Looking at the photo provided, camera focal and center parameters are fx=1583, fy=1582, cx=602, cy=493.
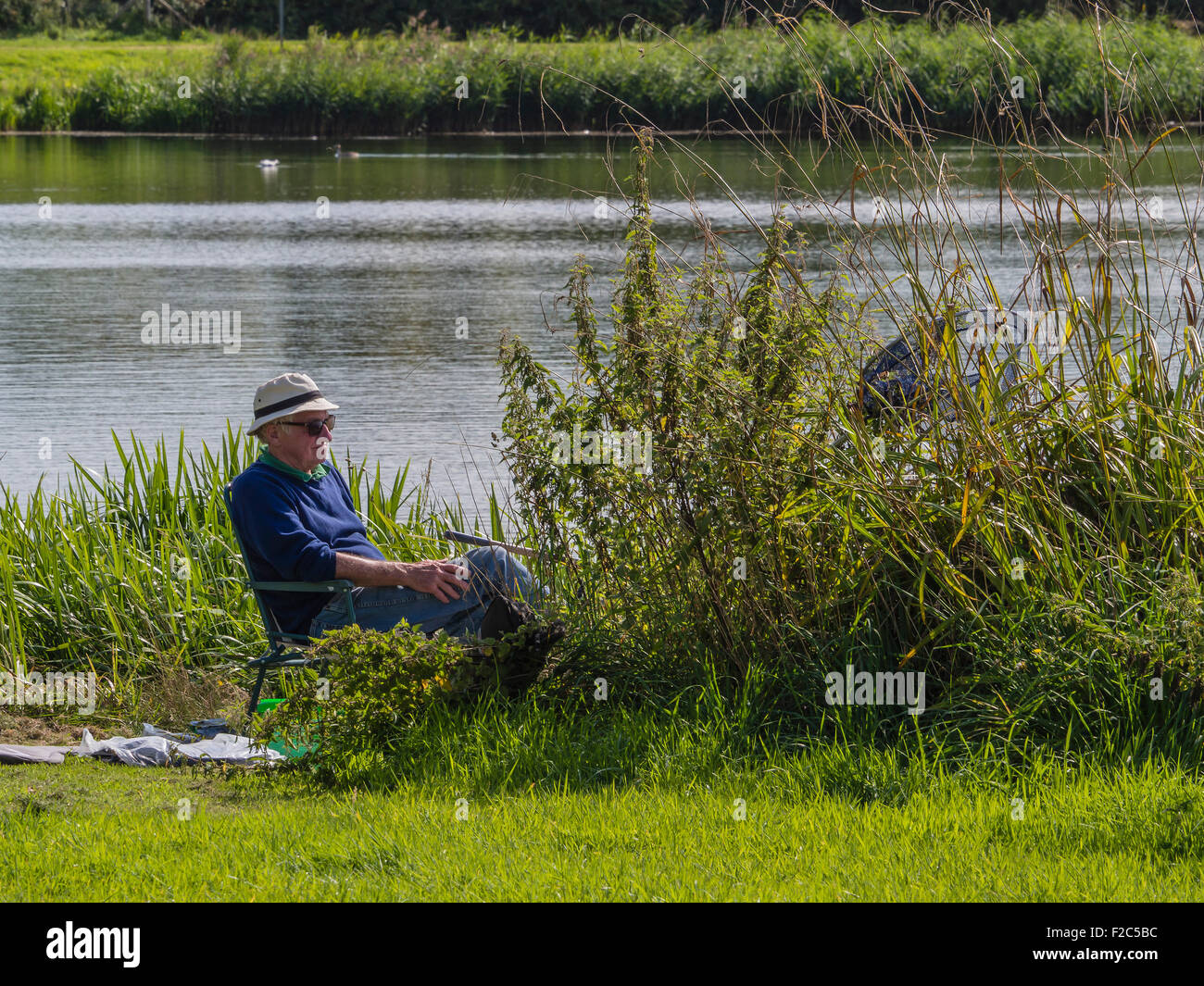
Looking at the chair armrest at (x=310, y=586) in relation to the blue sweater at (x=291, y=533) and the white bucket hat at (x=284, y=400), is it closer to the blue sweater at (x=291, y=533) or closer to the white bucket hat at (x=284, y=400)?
the blue sweater at (x=291, y=533)

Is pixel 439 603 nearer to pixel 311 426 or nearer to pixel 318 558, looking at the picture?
pixel 318 558

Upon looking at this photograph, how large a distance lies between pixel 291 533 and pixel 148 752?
2.81 feet

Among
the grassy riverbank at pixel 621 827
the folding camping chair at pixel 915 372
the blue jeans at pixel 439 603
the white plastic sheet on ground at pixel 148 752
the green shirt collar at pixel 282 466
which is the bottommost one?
the white plastic sheet on ground at pixel 148 752

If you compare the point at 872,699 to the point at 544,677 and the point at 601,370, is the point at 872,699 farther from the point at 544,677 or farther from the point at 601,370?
the point at 601,370

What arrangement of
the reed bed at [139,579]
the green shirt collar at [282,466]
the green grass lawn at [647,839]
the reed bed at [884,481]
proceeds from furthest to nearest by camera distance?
the reed bed at [139,579]
the green shirt collar at [282,466]
the reed bed at [884,481]
the green grass lawn at [647,839]

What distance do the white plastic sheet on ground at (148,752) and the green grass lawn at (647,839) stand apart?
21.4 inches

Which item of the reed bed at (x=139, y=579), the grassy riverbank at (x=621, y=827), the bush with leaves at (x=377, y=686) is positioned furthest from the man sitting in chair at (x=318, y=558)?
the reed bed at (x=139, y=579)

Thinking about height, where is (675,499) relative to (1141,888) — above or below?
above

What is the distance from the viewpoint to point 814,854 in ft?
12.4

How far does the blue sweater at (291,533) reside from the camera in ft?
17.6

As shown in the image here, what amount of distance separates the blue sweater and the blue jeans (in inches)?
4.2

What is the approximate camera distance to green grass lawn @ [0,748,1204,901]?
11.8 feet
